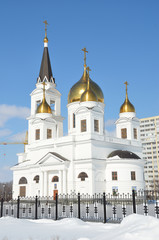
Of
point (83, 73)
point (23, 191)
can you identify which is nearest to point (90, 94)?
point (83, 73)

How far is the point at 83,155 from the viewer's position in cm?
2659

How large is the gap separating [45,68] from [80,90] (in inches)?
330

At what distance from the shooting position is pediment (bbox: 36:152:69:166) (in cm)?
2652

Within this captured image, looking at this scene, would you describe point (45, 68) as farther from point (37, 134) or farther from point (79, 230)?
point (79, 230)

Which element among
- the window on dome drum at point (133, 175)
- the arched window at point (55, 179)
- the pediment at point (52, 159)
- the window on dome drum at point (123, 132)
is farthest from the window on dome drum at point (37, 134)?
the window on dome drum at point (133, 175)

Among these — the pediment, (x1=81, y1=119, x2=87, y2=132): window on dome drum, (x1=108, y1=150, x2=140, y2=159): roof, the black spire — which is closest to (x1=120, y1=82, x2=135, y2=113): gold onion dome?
(x1=108, y1=150, x2=140, y2=159): roof

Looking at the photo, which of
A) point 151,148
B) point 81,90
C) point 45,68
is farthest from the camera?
point 151,148

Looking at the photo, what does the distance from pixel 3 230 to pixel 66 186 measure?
18.2 meters

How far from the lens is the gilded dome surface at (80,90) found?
31594 millimetres

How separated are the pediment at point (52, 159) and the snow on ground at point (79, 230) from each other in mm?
16781

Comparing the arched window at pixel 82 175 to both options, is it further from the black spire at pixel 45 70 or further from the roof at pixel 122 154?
the black spire at pixel 45 70

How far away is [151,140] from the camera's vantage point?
241ft

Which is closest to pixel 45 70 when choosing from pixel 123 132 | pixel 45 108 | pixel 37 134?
pixel 45 108

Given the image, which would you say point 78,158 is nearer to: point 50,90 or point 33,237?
point 50,90
